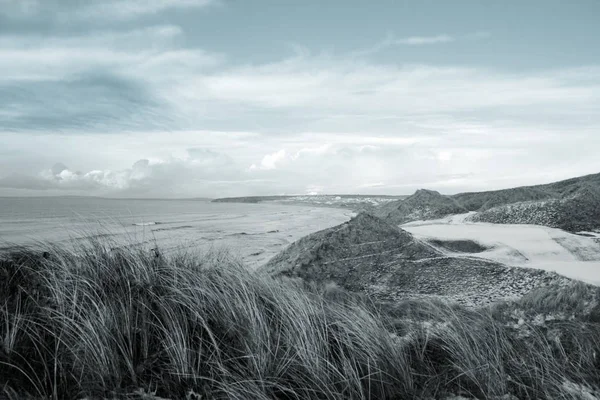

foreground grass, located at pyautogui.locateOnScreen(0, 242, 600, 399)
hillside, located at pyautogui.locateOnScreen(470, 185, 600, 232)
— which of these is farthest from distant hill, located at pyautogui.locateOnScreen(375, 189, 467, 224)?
foreground grass, located at pyautogui.locateOnScreen(0, 242, 600, 399)

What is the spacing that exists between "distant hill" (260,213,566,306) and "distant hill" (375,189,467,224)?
200 inches

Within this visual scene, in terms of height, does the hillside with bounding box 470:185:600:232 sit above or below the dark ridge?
above

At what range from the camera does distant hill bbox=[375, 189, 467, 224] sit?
951 centimetres

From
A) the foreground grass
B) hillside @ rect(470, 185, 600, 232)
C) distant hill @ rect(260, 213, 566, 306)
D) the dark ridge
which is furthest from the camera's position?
hillside @ rect(470, 185, 600, 232)

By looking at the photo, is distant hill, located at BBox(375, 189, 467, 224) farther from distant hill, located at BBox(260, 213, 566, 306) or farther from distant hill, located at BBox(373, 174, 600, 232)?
distant hill, located at BBox(260, 213, 566, 306)

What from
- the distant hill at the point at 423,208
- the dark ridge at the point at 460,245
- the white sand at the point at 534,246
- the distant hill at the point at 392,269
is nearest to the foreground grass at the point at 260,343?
the distant hill at the point at 392,269

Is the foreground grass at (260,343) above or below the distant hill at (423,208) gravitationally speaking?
below

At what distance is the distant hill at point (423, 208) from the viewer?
951cm

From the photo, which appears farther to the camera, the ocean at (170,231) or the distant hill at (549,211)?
the distant hill at (549,211)

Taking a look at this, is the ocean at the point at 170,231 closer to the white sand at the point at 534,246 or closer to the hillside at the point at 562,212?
the white sand at the point at 534,246

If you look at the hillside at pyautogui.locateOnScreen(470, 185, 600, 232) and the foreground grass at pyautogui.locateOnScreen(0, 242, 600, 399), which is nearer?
the foreground grass at pyautogui.locateOnScreen(0, 242, 600, 399)

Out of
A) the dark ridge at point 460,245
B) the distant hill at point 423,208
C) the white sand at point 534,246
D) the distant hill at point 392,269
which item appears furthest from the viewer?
the distant hill at point 423,208

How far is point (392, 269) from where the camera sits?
4309mm

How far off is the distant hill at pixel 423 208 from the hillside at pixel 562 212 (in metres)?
1.92
